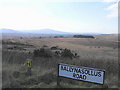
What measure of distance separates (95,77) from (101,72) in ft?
0.80

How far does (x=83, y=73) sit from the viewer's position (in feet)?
12.4

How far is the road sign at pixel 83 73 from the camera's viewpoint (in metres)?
3.59

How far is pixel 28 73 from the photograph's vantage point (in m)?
5.12

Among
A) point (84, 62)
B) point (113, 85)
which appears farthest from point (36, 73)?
point (113, 85)

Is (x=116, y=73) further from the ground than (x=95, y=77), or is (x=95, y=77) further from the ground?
(x=95, y=77)

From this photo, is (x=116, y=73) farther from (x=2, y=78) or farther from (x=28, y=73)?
(x=2, y=78)

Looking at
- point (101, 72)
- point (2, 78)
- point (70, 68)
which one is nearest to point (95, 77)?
point (101, 72)

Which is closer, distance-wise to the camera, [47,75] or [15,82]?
[15,82]

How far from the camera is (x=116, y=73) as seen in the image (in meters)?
5.20

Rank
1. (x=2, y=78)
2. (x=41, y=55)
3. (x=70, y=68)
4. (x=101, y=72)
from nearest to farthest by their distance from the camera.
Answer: (x=101, y=72) < (x=70, y=68) < (x=2, y=78) < (x=41, y=55)

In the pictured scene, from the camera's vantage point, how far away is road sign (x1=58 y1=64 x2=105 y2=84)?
141 inches

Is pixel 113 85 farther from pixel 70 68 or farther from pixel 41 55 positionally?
pixel 41 55

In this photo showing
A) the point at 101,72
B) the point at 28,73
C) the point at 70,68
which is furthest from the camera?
the point at 28,73

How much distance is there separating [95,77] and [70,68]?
847 millimetres
